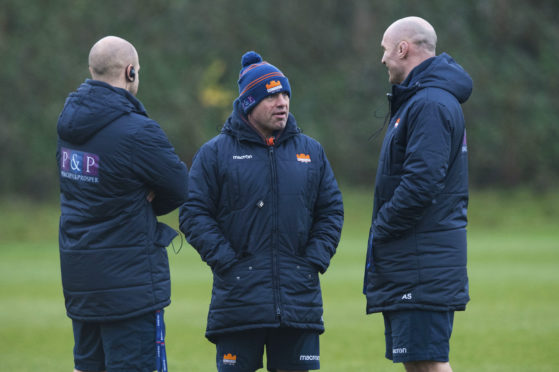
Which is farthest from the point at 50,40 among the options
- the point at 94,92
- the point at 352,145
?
the point at 94,92

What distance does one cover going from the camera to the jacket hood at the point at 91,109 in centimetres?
443

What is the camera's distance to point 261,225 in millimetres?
4797

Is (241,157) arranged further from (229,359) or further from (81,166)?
(229,359)

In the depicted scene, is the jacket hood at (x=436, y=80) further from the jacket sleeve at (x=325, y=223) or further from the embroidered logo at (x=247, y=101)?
the embroidered logo at (x=247, y=101)

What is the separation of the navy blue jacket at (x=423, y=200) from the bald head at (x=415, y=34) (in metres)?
0.11

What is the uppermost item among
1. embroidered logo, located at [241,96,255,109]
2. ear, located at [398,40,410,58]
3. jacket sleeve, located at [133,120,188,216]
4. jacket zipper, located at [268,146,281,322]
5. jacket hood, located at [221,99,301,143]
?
ear, located at [398,40,410,58]

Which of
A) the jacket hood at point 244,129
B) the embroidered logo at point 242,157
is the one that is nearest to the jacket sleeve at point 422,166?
the jacket hood at point 244,129

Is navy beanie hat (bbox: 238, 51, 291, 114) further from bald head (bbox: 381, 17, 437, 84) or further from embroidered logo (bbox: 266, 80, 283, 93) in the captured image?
bald head (bbox: 381, 17, 437, 84)

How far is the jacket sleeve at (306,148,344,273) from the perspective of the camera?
485 centimetres

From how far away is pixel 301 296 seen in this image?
476 cm

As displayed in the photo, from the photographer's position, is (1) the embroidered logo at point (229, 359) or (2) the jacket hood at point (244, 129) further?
(2) the jacket hood at point (244, 129)

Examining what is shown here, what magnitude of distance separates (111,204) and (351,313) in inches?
297

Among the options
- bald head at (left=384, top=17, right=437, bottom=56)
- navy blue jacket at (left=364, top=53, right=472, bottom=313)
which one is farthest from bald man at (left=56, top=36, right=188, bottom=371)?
bald head at (left=384, top=17, right=437, bottom=56)

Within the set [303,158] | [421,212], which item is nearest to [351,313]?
[303,158]
